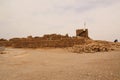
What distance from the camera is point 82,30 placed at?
Result: 28.7 metres

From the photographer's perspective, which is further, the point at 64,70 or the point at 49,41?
the point at 49,41

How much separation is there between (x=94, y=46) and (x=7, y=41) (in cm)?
1407

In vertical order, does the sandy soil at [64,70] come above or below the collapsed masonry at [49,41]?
below

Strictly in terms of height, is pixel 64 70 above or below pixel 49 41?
below

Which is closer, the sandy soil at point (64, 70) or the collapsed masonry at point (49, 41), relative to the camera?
the sandy soil at point (64, 70)

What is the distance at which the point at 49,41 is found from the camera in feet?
81.7

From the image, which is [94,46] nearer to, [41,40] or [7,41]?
[41,40]

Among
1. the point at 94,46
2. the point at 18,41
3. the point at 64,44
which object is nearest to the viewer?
the point at 94,46

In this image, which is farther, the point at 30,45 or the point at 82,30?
the point at 82,30

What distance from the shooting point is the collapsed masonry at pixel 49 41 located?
2455cm

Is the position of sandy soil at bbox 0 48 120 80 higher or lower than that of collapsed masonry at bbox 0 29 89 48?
lower

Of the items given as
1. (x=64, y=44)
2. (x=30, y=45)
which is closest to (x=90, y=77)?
(x=64, y=44)

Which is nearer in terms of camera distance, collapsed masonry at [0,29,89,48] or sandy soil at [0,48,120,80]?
sandy soil at [0,48,120,80]

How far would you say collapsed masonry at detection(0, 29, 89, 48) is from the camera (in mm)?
24547
